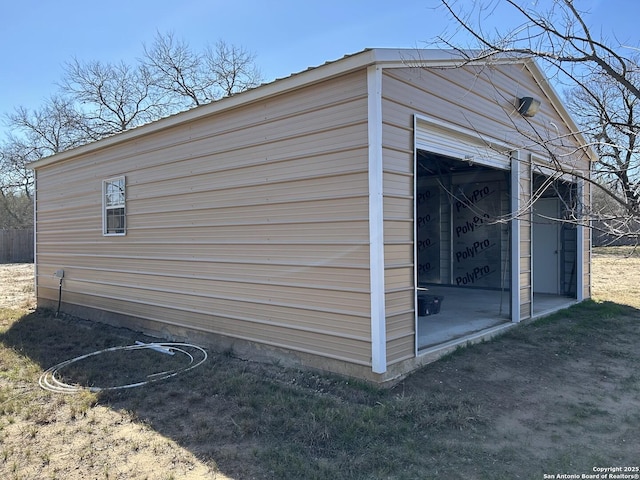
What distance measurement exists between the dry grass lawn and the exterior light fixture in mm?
3133

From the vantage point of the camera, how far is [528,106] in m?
5.98

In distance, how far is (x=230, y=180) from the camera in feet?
16.5

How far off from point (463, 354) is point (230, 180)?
319 centimetres

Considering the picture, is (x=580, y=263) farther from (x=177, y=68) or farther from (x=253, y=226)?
(x=177, y=68)

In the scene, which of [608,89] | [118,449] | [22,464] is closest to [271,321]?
[118,449]

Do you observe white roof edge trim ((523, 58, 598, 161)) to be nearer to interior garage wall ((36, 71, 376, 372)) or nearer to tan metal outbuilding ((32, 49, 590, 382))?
tan metal outbuilding ((32, 49, 590, 382))

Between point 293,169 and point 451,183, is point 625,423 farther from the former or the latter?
point 451,183

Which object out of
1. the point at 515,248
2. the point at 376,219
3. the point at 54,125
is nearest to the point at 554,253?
the point at 515,248

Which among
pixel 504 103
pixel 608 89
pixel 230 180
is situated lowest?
pixel 230 180

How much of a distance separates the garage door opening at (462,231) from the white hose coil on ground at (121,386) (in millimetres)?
4742

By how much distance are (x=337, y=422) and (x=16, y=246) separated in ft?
77.9

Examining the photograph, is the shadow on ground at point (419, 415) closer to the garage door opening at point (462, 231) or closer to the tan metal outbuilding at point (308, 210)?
the tan metal outbuilding at point (308, 210)

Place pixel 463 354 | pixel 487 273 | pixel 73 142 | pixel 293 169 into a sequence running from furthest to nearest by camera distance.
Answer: pixel 73 142 → pixel 487 273 → pixel 463 354 → pixel 293 169

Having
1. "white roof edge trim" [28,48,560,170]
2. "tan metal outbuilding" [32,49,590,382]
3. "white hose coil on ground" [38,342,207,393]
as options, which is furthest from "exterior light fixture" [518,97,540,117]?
"white hose coil on ground" [38,342,207,393]
